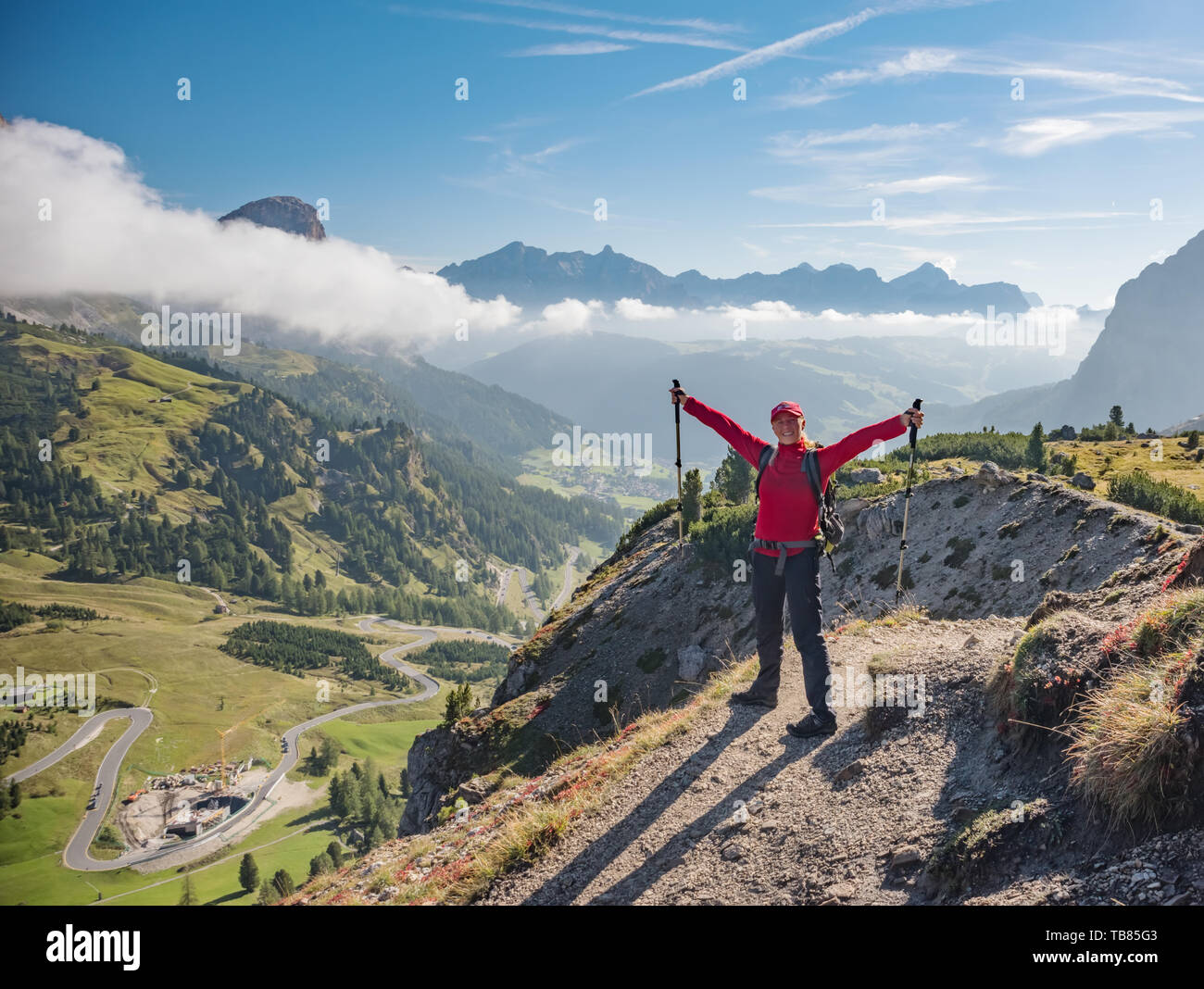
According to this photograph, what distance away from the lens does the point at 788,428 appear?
11016mm

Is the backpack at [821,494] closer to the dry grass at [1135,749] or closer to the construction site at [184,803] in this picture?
the dry grass at [1135,749]

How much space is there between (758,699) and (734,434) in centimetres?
539

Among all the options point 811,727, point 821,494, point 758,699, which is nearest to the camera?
point 821,494

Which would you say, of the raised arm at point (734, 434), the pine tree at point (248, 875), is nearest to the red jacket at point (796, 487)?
the raised arm at point (734, 434)

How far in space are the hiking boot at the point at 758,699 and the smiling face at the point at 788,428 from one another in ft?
17.4

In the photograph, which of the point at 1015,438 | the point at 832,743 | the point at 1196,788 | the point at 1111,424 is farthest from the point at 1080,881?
the point at 1111,424

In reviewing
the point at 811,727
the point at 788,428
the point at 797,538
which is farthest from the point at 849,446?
the point at 811,727

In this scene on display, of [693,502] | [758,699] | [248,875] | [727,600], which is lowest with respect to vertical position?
[248,875]

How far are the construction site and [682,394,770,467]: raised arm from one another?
186183mm

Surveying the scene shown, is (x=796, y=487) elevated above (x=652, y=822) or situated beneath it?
elevated above

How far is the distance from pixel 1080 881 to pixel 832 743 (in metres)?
4.81

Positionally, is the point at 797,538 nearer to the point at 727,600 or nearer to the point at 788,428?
the point at 788,428

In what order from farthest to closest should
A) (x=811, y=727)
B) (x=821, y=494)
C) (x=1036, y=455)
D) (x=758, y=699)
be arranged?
1. (x=1036, y=455)
2. (x=758, y=699)
3. (x=811, y=727)
4. (x=821, y=494)
